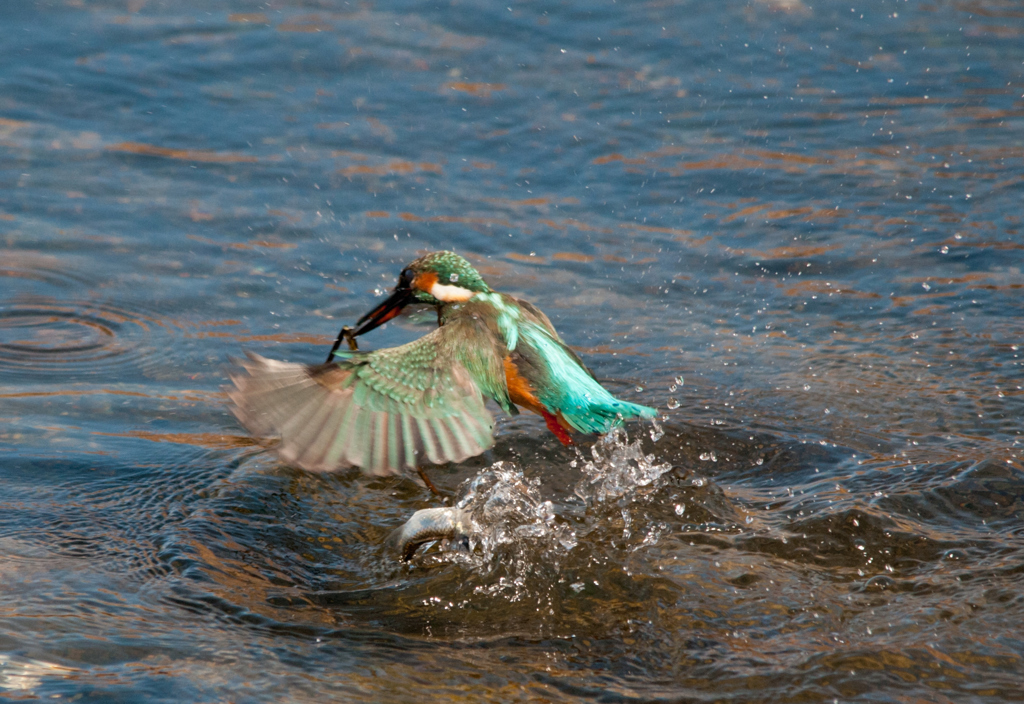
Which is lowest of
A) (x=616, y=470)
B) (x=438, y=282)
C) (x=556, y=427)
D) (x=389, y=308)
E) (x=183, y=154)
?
(x=616, y=470)

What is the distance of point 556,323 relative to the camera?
541cm

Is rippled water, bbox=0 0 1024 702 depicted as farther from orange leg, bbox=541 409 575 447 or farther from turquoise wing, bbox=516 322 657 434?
turquoise wing, bbox=516 322 657 434

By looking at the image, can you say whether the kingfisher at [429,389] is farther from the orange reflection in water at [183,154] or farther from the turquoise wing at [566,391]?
the orange reflection in water at [183,154]

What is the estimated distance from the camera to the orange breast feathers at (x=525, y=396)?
3826mm

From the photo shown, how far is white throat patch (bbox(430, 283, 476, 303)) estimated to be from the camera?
13.1 ft

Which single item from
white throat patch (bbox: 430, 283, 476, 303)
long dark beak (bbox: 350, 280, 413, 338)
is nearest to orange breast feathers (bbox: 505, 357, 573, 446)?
white throat patch (bbox: 430, 283, 476, 303)

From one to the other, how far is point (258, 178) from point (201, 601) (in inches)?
160

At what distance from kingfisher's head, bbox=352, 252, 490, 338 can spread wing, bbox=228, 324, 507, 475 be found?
39cm

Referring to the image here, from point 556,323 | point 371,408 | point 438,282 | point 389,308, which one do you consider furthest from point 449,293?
point 556,323

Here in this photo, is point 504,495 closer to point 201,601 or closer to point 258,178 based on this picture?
point 201,601

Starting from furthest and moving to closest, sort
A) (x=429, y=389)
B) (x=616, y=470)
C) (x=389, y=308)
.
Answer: (x=389, y=308)
(x=616, y=470)
(x=429, y=389)

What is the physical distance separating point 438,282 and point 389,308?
28cm

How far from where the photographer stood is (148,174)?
6.61 meters

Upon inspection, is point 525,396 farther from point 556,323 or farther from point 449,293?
point 556,323
